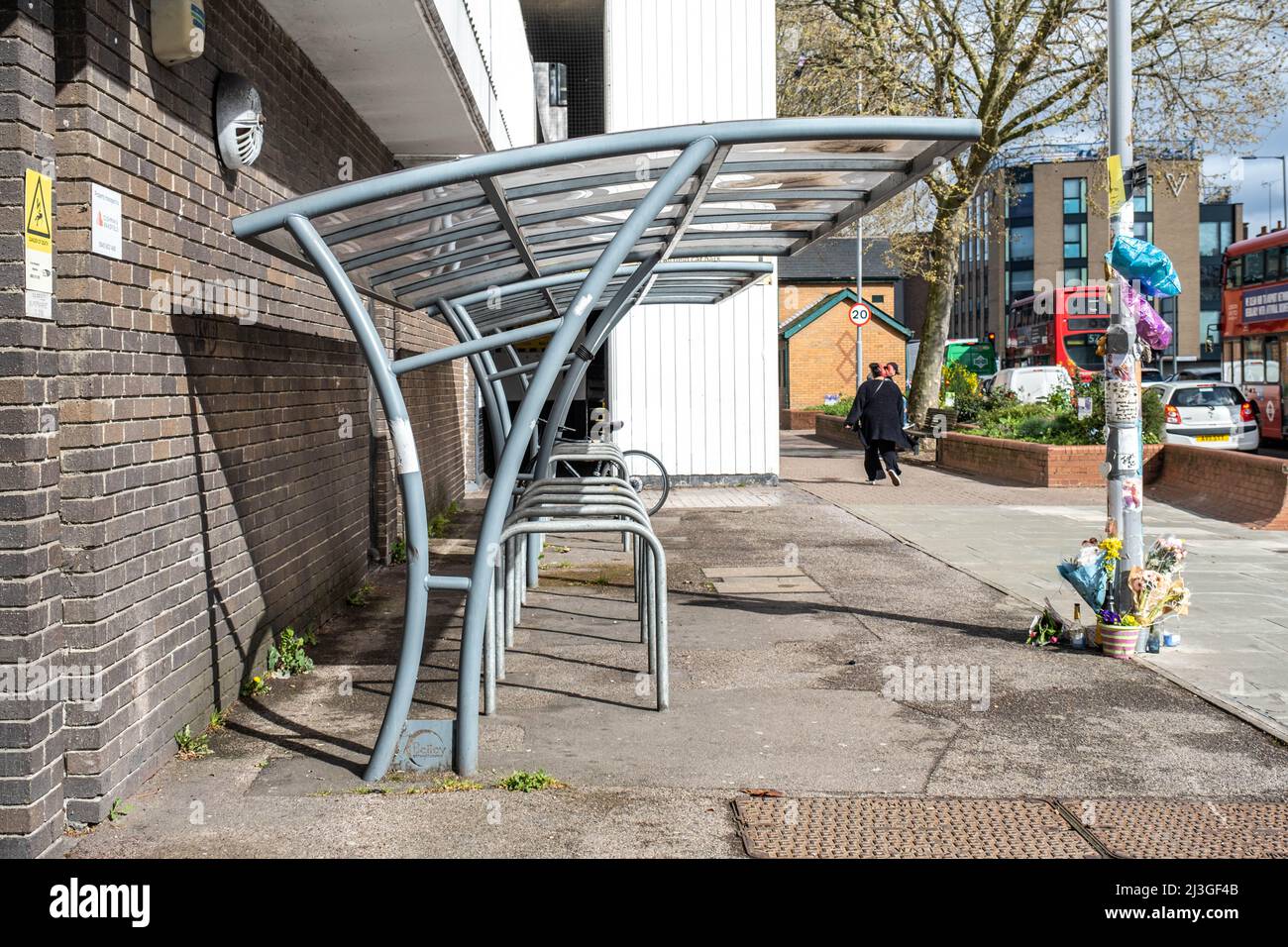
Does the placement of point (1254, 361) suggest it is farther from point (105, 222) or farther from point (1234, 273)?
point (105, 222)

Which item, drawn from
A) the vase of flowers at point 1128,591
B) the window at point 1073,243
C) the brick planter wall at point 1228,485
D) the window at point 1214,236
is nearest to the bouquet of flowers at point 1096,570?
the vase of flowers at point 1128,591

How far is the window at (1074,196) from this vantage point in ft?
278

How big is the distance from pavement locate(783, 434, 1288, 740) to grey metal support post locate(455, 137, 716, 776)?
3.42m

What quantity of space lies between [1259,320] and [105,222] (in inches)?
1044

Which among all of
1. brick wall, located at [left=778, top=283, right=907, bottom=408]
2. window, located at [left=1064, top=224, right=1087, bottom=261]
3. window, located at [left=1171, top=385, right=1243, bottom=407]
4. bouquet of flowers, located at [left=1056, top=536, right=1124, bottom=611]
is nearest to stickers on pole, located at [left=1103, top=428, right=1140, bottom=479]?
bouquet of flowers, located at [left=1056, top=536, right=1124, bottom=611]

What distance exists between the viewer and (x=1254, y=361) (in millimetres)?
26891

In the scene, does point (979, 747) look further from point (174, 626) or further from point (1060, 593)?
point (1060, 593)

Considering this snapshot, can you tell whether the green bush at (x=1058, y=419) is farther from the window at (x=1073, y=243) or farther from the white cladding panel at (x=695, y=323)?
the window at (x=1073, y=243)

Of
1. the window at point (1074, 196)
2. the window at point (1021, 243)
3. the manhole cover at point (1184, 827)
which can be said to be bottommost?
the manhole cover at point (1184, 827)

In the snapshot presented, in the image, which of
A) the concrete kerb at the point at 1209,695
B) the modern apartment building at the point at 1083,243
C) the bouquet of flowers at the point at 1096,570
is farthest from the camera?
the modern apartment building at the point at 1083,243

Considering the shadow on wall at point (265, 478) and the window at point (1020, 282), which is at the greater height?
the window at point (1020, 282)

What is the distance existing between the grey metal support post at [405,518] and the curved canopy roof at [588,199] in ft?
1.13

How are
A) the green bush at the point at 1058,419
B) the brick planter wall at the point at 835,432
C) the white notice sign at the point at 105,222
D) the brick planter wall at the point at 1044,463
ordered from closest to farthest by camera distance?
the white notice sign at the point at 105,222
the brick planter wall at the point at 1044,463
the green bush at the point at 1058,419
the brick planter wall at the point at 835,432

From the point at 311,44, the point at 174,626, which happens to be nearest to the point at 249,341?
the point at 174,626
